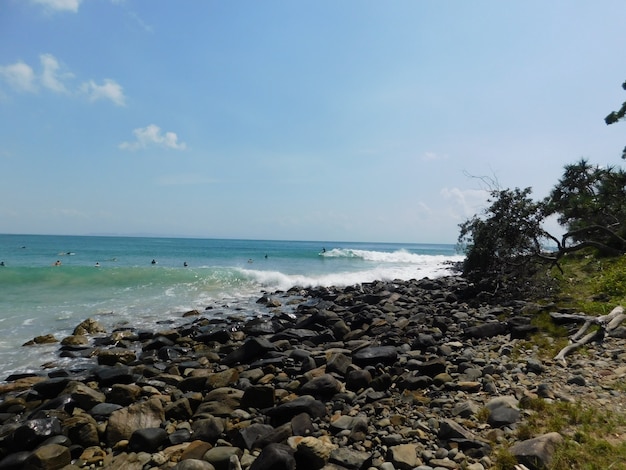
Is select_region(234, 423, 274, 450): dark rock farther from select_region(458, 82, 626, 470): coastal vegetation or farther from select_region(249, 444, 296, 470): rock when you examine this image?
select_region(458, 82, 626, 470): coastal vegetation

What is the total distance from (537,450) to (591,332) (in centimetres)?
507

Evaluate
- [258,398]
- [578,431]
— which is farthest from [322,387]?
[578,431]

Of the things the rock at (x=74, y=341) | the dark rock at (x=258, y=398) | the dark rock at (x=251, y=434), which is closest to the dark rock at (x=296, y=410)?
the dark rock at (x=251, y=434)

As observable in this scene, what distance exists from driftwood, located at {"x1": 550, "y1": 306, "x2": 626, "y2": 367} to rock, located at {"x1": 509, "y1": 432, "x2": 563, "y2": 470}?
3032 millimetres

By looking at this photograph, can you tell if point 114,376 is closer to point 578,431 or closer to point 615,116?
point 578,431

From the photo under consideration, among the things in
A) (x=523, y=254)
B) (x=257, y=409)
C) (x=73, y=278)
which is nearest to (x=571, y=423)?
(x=257, y=409)

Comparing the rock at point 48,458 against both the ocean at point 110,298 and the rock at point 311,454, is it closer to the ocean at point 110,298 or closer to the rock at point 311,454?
the rock at point 311,454

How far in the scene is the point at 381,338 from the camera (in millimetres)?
10602

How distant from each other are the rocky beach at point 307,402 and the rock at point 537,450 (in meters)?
0.01

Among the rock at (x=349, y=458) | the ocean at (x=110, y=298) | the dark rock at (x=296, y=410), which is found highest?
the rock at (x=349, y=458)

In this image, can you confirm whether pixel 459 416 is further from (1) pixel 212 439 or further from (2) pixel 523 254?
(2) pixel 523 254

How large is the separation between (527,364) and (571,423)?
2.24 metres

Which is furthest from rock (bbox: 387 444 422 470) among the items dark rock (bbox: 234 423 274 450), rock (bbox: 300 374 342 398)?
rock (bbox: 300 374 342 398)

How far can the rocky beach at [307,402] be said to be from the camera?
463 centimetres
